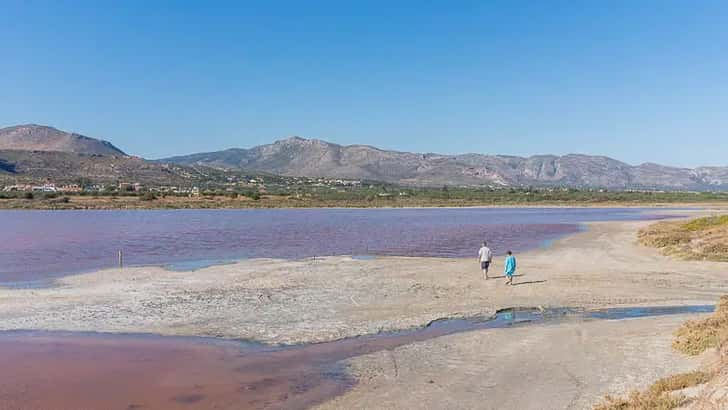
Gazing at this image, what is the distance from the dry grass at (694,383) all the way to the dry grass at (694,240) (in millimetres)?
18702

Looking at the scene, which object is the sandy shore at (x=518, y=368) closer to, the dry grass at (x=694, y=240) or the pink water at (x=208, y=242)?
the dry grass at (x=694, y=240)

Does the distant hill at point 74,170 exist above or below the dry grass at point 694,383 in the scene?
above

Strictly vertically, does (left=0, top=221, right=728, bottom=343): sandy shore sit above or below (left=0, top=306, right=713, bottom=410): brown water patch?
above

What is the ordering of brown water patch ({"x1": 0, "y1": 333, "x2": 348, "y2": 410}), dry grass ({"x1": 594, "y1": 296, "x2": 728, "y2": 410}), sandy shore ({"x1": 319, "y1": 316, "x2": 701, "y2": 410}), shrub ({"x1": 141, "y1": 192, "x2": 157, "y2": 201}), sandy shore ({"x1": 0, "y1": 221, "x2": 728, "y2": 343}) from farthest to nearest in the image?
shrub ({"x1": 141, "y1": 192, "x2": 157, "y2": 201})
sandy shore ({"x1": 0, "y1": 221, "x2": 728, "y2": 343})
brown water patch ({"x1": 0, "y1": 333, "x2": 348, "y2": 410})
sandy shore ({"x1": 319, "y1": 316, "x2": 701, "y2": 410})
dry grass ({"x1": 594, "y1": 296, "x2": 728, "y2": 410})

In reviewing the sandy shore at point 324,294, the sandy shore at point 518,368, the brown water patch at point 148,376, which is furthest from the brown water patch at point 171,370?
the sandy shore at point 324,294

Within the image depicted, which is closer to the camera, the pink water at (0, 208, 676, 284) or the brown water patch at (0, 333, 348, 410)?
the brown water patch at (0, 333, 348, 410)

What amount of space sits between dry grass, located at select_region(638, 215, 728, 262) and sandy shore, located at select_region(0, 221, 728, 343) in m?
1.96

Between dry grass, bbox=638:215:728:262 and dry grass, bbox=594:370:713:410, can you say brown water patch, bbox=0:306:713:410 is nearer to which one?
dry grass, bbox=594:370:713:410

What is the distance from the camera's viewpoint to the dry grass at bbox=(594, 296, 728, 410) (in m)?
8.88

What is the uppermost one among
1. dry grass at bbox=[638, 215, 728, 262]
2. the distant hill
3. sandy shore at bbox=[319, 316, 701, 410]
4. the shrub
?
the distant hill

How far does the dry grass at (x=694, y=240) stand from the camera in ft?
106

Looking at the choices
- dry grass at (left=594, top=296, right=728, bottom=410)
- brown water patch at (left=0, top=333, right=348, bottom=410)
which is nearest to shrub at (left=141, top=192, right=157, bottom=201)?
brown water patch at (left=0, top=333, right=348, bottom=410)

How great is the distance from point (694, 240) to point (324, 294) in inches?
976

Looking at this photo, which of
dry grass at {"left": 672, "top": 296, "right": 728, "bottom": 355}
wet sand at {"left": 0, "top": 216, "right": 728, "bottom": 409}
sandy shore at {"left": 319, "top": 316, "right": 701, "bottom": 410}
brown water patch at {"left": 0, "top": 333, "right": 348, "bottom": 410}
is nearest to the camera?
sandy shore at {"left": 319, "top": 316, "right": 701, "bottom": 410}
